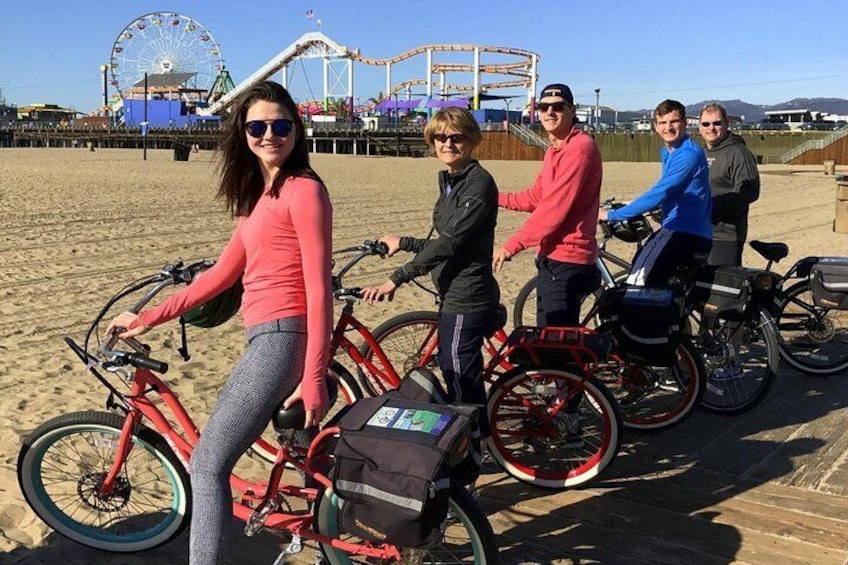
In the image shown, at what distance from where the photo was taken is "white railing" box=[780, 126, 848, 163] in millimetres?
62688

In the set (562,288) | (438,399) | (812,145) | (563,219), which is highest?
(812,145)

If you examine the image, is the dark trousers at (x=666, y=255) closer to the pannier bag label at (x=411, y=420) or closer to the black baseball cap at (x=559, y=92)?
the black baseball cap at (x=559, y=92)

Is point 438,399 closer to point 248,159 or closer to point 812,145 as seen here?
point 248,159

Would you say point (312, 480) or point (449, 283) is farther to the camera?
point (449, 283)

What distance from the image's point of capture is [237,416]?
2.59 meters

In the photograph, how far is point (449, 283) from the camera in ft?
11.8

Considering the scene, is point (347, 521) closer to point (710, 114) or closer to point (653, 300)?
point (653, 300)

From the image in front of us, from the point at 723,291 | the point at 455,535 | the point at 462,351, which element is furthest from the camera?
the point at 723,291

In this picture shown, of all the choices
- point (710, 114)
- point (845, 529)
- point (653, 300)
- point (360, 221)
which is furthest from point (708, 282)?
point (360, 221)

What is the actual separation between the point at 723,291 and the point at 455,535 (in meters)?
2.96

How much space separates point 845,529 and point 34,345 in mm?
5973

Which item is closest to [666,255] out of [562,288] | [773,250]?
[773,250]

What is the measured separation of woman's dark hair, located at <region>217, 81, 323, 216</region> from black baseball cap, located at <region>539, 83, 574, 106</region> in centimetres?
181

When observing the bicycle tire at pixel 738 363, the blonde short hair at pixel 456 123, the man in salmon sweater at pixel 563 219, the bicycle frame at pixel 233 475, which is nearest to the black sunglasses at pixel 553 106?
the man in salmon sweater at pixel 563 219
